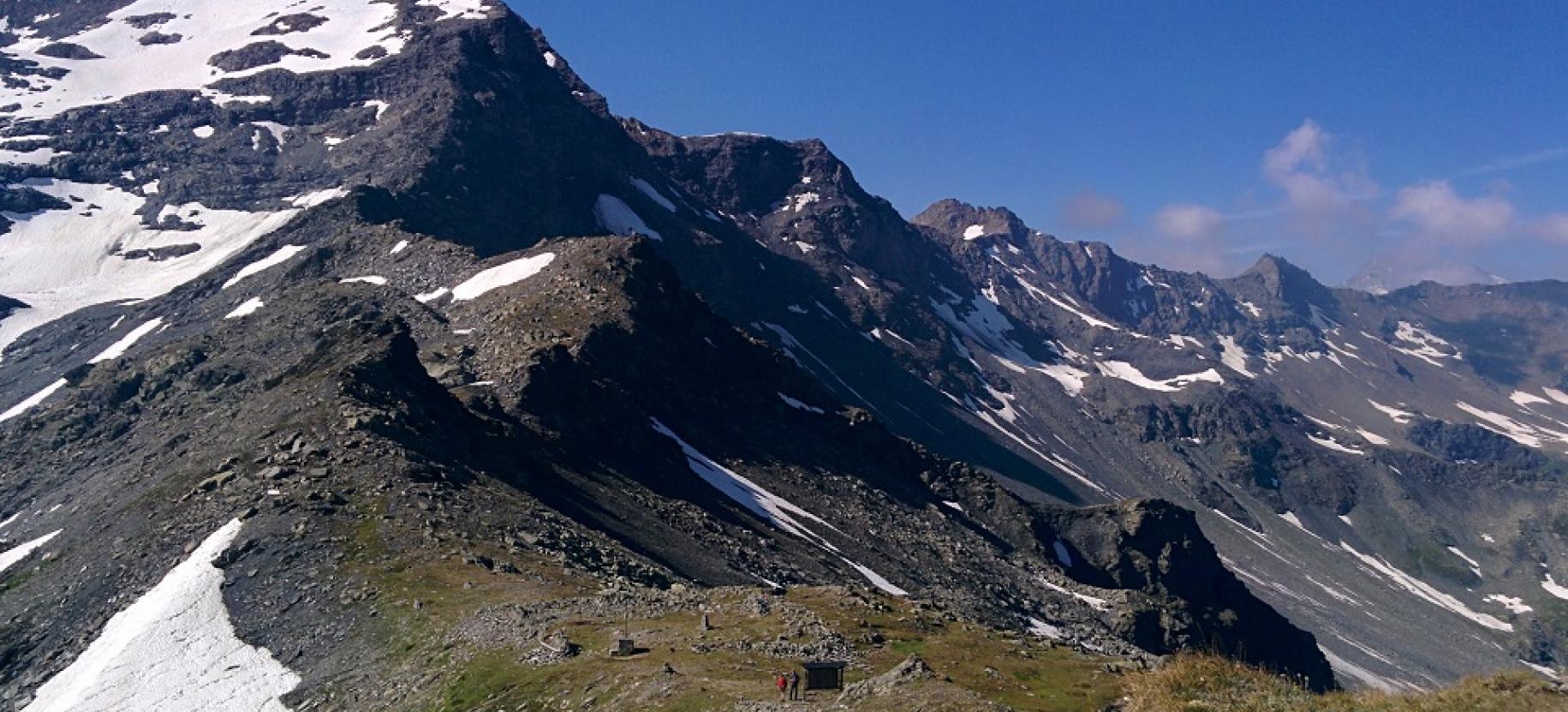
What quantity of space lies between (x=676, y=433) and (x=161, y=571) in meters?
67.7

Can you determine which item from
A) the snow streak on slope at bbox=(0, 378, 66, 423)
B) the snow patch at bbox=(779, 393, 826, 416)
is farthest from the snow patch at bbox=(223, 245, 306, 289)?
the snow patch at bbox=(779, 393, 826, 416)

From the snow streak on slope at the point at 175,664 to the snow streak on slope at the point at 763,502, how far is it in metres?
58.5

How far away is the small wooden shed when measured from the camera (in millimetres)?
32031

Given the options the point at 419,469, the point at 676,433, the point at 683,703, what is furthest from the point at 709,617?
the point at 676,433

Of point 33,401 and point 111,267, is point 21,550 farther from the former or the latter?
point 111,267

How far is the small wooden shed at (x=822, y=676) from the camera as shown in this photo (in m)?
32.0

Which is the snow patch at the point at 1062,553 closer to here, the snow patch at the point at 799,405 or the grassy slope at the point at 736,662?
the snow patch at the point at 799,405

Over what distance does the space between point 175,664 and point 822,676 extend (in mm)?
31366

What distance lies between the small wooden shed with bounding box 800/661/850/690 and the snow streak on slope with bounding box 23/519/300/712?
2222 cm

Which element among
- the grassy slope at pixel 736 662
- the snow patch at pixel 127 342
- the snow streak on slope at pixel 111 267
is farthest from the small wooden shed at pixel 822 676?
the snow streak on slope at pixel 111 267

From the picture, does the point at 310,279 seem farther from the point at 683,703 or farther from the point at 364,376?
the point at 683,703

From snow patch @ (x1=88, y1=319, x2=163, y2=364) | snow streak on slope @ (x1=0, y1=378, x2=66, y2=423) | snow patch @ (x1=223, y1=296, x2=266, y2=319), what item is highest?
snow patch @ (x1=223, y1=296, x2=266, y2=319)

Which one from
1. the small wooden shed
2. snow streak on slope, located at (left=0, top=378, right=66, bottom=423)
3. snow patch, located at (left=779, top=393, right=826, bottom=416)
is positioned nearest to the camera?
the small wooden shed

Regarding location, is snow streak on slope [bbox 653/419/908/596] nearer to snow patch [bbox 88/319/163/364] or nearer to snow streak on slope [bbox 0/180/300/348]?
snow patch [bbox 88/319/163/364]
